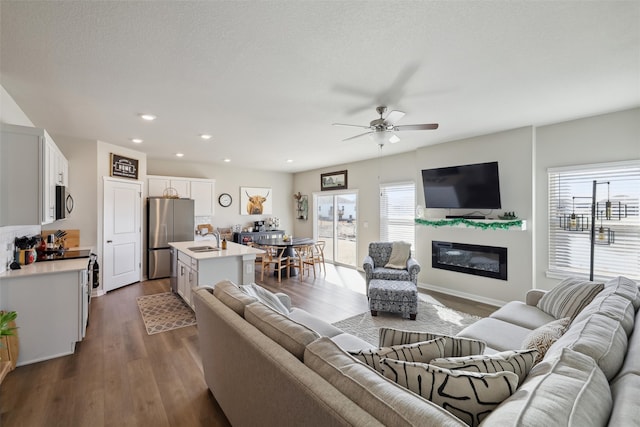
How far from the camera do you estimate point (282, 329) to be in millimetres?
1402

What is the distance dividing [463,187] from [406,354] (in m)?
3.85

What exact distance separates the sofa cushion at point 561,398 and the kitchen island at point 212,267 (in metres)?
3.20

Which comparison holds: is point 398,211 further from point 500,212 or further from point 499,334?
point 499,334

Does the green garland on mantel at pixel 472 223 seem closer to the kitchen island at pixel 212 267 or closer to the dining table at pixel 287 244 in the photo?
the dining table at pixel 287 244

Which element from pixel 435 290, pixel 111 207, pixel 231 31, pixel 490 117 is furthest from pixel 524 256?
pixel 111 207

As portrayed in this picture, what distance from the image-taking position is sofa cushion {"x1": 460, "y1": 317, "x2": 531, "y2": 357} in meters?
2.01

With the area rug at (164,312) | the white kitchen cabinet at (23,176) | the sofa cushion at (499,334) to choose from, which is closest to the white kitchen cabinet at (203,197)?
the area rug at (164,312)

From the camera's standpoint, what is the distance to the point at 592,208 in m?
3.31

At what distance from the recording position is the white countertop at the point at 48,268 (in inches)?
102

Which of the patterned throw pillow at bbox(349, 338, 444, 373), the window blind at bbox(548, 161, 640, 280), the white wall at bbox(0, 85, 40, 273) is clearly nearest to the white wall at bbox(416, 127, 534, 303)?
the window blind at bbox(548, 161, 640, 280)

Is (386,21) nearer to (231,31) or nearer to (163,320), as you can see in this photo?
(231,31)

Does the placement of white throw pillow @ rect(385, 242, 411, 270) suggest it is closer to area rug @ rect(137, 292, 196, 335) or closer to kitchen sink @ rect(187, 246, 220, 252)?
kitchen sink @ rect(187, 246, 220, 252)

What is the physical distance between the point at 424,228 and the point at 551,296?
2648 mm

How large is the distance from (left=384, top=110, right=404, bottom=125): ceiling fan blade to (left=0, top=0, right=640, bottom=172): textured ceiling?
7.8 inches
